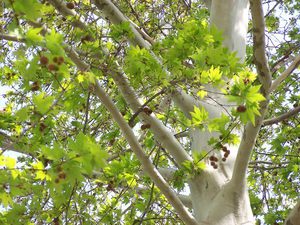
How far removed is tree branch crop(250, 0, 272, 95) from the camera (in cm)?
252

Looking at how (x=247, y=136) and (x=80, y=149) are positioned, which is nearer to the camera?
(x=80, y=149)

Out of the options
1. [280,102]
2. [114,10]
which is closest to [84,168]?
[114,10]

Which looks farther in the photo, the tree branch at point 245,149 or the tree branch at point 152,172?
the tree branch at point 152,172

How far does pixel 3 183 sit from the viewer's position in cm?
192

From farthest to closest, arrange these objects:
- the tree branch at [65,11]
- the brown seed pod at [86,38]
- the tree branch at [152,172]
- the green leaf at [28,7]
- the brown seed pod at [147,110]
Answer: the tree branch at [65,11], the brown seed pod at [86,38], the brown seed pod at [147,110], the tree branch at [152,172], the green leaf at [28,7]

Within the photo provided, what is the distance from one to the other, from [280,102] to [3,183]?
3.72 meters

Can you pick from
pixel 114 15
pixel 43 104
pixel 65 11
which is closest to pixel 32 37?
pixel 43 104

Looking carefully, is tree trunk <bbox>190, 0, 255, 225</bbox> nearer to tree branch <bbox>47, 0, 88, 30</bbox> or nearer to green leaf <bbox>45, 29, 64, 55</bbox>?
tree branch <bbox>47, 0, 88, 30</bbox>

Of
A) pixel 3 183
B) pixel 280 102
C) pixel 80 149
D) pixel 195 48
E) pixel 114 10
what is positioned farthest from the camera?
pixel 280 102

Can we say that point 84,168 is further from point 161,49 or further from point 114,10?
point 114,10

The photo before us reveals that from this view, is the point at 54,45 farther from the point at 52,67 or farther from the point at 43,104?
the point at 43,104

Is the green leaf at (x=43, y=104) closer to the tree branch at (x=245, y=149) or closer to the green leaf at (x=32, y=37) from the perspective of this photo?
the green leaf at (x=32, y=37)

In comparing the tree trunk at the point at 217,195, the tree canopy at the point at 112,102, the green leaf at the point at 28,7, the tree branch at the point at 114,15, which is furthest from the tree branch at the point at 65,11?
the green leaf at the point at 28,7

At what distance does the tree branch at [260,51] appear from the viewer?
8.27 feet
